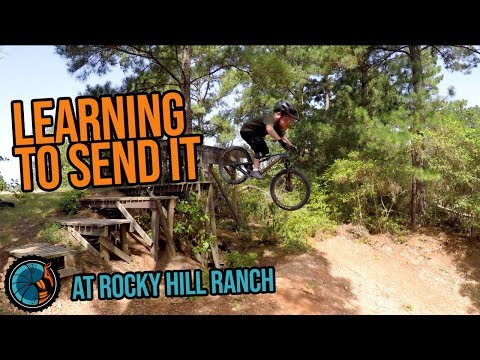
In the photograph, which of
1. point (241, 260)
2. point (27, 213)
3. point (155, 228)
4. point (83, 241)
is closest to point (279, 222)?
point (241, 260)

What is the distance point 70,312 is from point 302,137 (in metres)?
8.77

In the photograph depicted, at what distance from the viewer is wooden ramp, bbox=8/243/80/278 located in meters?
5.42

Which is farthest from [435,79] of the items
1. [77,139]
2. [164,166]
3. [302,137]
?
[77,139]

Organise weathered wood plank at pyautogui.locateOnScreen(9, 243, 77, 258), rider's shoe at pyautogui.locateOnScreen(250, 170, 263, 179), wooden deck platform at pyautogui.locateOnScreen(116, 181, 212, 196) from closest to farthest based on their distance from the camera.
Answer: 1. rider's shoe at pyautogui.locateOnScreen(250, 170, 263, 179)
2. weathered wood plank at pyautogui.locateOnScreen(9, 243, 77, 258)
3. wooden deck platform at pyautogui.locateOnScreen(116, 181, 212, 196)

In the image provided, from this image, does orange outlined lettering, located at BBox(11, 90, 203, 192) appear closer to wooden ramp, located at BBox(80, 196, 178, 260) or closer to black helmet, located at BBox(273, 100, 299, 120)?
black helmet, located at BBox(273, 100, 299, 120)

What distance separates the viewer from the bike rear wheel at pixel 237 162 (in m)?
5.17

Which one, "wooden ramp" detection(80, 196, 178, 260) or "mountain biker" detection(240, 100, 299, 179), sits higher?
"mountain biker" detection(240, 100, 299, 179)

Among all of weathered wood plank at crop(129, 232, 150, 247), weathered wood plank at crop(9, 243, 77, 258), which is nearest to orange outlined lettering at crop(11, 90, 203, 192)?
weathered wood plank at crop(9, 243, 77, 258)

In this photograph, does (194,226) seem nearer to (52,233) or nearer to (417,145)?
(52,233)

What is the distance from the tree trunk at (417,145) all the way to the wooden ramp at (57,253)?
893 centimetres

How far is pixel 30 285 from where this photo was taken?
4.54 metres

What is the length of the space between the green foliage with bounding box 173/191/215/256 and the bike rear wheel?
2.19m

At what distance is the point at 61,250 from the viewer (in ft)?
18.7

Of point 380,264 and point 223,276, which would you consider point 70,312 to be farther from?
point 380,264
